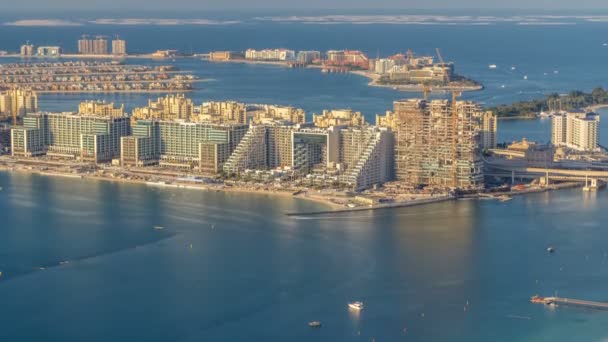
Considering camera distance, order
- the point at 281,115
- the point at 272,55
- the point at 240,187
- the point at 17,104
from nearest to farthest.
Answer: the point at 240,187 < the point at 281,115 < the point at 17,104 < the point at 272,55

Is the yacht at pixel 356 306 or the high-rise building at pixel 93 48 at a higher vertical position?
the high-rise building at pixel 93 48

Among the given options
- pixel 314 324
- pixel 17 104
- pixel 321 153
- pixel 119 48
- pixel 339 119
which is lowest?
pixel 314 324

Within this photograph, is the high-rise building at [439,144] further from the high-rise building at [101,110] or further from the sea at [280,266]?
the high-rise building at [101,110]

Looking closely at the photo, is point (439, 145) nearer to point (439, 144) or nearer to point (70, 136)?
point (439, 144)

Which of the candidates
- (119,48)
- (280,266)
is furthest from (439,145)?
(119,48)

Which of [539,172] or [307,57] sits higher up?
[307,57]

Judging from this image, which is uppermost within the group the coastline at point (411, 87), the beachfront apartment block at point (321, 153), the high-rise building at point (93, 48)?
the high-rise building at point (93, 48)

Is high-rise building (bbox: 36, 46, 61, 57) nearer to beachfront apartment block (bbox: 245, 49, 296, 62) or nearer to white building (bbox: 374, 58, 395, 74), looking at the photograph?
beachfront apartment block (bbox: 245, 49, 296, 62)

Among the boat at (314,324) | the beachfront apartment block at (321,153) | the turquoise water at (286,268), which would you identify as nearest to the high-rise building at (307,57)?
the beachfront apartment block at (321,153)
